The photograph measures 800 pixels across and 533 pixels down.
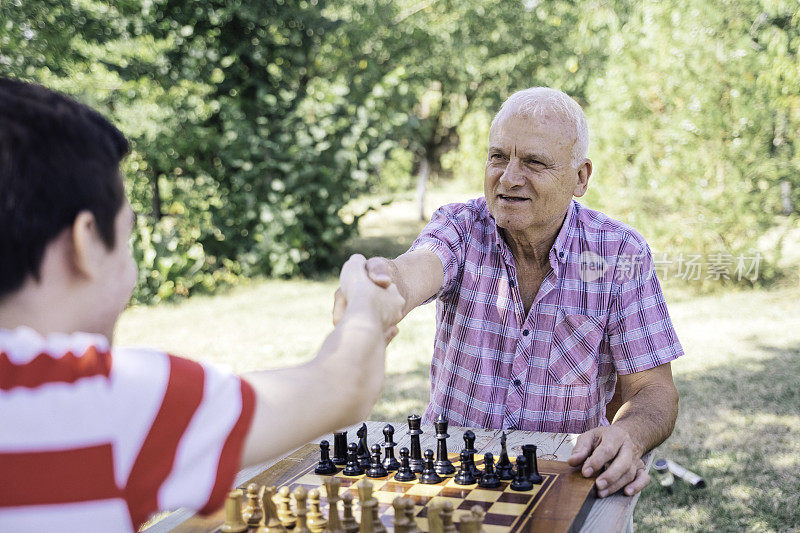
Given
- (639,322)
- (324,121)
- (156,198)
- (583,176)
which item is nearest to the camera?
(639,322)

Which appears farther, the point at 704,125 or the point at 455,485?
the point at 704,125

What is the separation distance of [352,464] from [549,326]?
101cm

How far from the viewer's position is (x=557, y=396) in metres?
2.80

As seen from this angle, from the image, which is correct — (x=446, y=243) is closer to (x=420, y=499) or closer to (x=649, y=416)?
(x=649, y=416)

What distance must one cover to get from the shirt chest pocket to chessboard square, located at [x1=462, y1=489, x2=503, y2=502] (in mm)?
858

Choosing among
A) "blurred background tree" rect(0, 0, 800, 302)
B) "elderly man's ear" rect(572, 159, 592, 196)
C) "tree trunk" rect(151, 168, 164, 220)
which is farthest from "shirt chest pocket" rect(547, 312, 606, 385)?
"tree trunk" rect(151, 168, 164, 220)

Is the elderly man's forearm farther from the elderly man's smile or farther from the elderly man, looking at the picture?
the elderly man's smile

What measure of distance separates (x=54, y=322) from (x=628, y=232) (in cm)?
226

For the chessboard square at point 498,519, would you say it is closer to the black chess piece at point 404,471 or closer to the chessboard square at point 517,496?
the chessboard square at point 517,496

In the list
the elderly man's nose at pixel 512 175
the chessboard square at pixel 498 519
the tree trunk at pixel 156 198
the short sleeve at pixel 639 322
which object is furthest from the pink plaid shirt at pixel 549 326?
the tree trunk at pixel 156 198

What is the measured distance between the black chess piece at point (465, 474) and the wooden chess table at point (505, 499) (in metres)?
0.02

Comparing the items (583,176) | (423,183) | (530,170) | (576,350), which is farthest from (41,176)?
(423,183)

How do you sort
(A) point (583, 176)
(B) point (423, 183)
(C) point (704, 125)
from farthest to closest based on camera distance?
(B) point (423, 183) < (C) point (704, 125) < (A) point (583, 176)

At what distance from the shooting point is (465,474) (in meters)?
2.10
